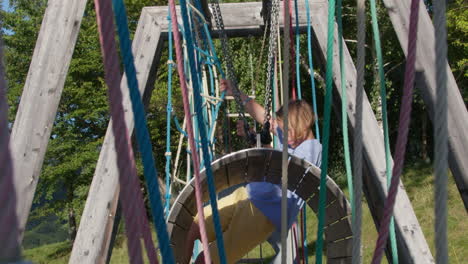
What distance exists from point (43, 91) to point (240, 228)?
0.98 meters

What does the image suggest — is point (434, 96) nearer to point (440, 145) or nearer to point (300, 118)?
point (300, 118)

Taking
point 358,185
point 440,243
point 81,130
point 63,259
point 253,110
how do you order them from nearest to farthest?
1. point 440,243
2. point 358,185
3. point 253,110
4. point 63,259
5. point 81,130

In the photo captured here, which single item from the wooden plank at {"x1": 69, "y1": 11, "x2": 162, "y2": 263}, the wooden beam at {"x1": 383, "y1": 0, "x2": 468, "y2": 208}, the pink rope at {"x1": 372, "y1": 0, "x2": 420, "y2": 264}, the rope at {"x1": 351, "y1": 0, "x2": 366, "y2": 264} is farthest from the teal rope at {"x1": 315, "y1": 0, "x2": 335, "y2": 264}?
the wooden plank at {"x1": 69, "y1": 11, "x2": 162, "y2": 263}

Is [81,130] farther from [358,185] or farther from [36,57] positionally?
[358,185]

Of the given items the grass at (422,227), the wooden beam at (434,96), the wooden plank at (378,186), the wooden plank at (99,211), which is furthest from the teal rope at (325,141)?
the grass at (422,227)

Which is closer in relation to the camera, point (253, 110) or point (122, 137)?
point (122, 137)

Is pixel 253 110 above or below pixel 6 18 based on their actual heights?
below

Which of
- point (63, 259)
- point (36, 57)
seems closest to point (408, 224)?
point (36, 57)

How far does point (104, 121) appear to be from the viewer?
1091 centimetres

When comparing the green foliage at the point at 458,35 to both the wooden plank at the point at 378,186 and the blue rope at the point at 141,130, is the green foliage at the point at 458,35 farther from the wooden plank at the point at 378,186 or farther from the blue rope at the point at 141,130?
the blue rope at the point at 141,130

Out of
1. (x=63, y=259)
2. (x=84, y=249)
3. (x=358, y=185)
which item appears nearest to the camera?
(x=358, y=185)

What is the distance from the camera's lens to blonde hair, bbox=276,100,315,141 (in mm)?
2426

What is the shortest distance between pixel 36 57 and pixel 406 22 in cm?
137

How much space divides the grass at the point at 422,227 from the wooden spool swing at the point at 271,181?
3.14 m
